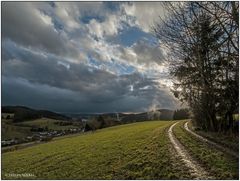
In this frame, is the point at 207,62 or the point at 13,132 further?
the point at 13,132

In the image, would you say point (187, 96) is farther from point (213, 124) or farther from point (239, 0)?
point (239, 0)

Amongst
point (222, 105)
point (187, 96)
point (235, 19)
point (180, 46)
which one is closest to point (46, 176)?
point (235, 19)

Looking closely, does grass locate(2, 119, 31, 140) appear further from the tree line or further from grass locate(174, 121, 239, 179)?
grass locate(174, 121, 239, 179)

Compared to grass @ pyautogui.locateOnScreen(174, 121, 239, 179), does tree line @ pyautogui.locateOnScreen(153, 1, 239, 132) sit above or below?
above

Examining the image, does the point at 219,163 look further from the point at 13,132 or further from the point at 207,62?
the point at 13,132

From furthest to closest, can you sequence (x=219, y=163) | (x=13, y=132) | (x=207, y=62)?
(x=13, y=132)
(x=207, y=62)
(x=219, y=163)

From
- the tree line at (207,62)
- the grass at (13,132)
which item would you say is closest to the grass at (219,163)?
the tree line at (207,62)

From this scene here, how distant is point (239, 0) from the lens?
17.9m

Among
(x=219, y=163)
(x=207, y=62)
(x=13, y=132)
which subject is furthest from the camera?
(x=13, y=132)

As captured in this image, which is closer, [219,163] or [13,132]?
Result: [219,163]

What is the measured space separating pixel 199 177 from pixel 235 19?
9.81 meters

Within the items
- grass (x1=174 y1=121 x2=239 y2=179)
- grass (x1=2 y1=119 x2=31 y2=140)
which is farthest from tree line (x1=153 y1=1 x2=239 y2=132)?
grass (x1=2 y1=119 x2=31 y2=140)

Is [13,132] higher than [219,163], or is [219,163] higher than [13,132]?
[219,163]

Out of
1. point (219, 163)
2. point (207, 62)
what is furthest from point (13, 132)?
point (219, 163)
